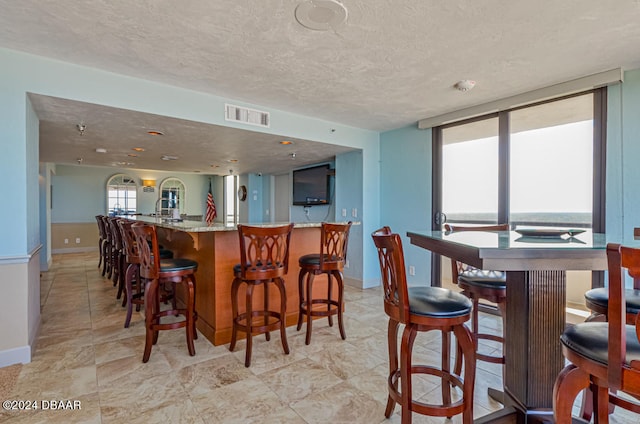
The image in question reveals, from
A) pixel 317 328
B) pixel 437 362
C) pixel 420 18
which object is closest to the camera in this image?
pixel 420 18

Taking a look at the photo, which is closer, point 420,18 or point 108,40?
point 420,18

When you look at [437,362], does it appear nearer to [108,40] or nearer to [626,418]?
[626,418]

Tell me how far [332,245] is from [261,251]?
0.75 m

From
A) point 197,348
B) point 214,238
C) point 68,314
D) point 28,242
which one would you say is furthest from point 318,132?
point 68,314

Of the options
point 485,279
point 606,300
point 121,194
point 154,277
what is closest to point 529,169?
point 485,279

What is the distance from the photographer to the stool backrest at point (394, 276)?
1.35 metres

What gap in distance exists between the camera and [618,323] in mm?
861

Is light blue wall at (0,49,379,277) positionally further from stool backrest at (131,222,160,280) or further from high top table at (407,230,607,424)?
high top table at (407,230,607,424)

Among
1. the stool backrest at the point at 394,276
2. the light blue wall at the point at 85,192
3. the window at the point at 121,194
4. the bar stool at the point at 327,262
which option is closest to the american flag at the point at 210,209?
the light blue wall at the point at 85,192

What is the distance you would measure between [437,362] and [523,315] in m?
1.11

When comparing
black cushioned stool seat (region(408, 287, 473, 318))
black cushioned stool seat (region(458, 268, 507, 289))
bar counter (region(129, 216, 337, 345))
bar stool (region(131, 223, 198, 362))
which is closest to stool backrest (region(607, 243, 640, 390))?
black cushioned stool seat (region(408, 287, 473, 318))

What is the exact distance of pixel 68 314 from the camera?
10.9 feet

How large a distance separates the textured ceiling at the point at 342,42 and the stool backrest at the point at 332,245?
4.31ft

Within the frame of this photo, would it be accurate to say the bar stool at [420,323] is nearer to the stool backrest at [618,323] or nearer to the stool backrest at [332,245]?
the stool backrest at [618,323]
